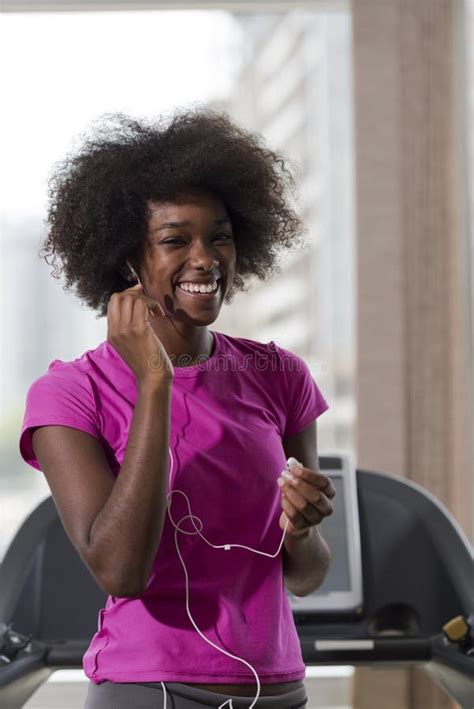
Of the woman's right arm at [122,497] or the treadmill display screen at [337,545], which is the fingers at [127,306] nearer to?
the woman's right arm at [122,497]

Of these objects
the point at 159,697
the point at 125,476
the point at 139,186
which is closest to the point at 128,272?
the point at 139,186

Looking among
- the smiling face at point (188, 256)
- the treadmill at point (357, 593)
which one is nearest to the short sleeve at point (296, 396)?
the smiling face at point (188, 256)

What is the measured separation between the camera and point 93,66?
3.55 meters

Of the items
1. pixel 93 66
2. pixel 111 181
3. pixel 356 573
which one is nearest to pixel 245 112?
pixel 93 66

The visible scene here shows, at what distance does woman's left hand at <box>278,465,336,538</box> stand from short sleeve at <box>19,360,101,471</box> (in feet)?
0.81

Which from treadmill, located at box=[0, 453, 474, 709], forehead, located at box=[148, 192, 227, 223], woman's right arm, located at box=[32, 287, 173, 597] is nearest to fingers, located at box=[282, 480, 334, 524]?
woman's right arm, located at box=[32, 287, 173, 597]

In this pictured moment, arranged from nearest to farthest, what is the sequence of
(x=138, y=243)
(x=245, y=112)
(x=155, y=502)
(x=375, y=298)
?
(x=155, y=502) < (x=138, y=243) < (x=375, y=298) < (x=245, y=112)

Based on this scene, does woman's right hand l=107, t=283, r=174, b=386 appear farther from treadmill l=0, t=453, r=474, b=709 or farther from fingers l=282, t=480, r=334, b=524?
treadmill l=0, t=453, r=474, b=709

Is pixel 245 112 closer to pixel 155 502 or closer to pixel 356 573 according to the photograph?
pixel 356 573

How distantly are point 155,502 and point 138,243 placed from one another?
43 cm

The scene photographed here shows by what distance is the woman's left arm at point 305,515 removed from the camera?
1.15 m

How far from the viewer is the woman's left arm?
115 cm

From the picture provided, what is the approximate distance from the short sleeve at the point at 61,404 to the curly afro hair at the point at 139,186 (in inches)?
9.3

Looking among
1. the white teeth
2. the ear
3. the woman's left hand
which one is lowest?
the woman's left hand
